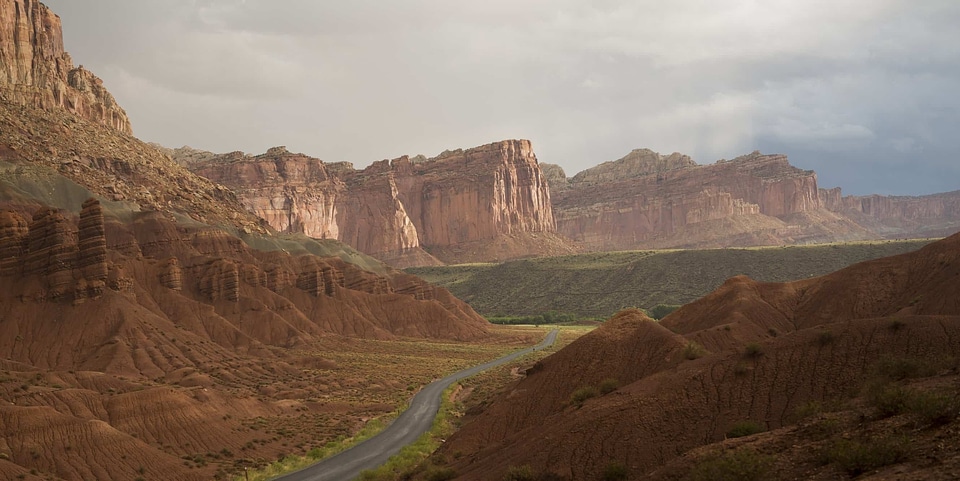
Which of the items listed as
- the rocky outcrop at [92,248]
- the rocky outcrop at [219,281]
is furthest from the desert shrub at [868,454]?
the rocky outcrop at [219,281]

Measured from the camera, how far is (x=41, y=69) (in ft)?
452

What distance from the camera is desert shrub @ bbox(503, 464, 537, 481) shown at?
27.6 m

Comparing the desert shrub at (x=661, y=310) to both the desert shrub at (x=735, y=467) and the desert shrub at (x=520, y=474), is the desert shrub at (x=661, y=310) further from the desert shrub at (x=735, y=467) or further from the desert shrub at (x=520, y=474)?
the desert shrub at (x=735, y=467)

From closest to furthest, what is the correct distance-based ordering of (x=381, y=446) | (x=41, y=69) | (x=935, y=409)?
(x=935, y=409) → (x=381, y=446) → (x=41, y=69)

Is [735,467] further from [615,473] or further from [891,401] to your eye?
[615,473]

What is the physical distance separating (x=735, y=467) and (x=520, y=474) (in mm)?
9602

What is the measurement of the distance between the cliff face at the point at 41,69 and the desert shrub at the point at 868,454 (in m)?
137

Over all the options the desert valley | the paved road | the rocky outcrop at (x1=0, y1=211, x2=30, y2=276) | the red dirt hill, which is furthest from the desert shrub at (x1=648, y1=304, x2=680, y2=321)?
the rocky outcrop at (x1=0, y1=211, x2=30, y2=276)

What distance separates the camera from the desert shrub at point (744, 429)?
1008 inches

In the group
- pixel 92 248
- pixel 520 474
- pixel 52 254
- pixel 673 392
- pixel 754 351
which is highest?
pixel 92 248

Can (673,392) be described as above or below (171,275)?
below

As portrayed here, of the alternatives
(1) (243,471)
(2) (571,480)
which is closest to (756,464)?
(2) (571,480)

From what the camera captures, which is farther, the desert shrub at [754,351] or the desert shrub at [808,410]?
the desert shrub at [754,351]

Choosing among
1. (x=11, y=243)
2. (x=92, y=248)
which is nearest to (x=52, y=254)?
(x=92, y=248)
